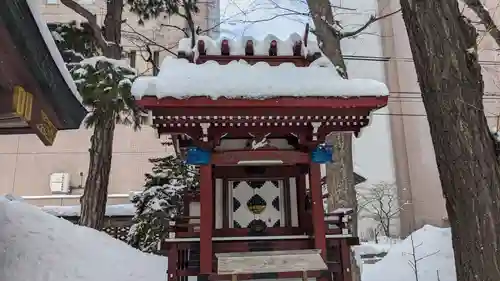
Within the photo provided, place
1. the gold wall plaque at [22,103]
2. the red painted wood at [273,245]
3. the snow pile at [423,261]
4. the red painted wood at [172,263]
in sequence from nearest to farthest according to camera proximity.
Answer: the gold wall plaque at [22,103] → the red painted wood at [172,263] → the red painted wood at [273,245] → the snow pile at [423,261]

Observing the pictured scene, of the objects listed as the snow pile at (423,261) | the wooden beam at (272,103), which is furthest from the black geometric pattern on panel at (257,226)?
the snow pile at (423,261)

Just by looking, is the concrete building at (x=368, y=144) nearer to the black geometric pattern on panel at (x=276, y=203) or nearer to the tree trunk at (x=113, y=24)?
the tree trunk at (x=113, y=24)

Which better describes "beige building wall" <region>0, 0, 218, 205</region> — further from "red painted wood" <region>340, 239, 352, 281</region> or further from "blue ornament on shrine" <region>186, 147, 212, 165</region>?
"red painted wood" <region>340, 239, 352, 281</region>

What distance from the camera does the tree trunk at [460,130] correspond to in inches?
163

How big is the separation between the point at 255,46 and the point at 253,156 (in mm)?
1753

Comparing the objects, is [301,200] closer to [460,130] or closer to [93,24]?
[460,130]

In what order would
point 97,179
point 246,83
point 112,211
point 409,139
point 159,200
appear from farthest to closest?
1. point 409,139
2. point 112,211
3. point 159,200
4. point 97,179
5. point 246,83

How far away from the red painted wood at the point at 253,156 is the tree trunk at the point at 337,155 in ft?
5.03

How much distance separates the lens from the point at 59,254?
7.09 meters

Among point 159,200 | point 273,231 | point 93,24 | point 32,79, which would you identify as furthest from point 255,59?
point 93,24

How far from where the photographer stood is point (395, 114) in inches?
819

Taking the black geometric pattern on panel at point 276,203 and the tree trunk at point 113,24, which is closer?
the black geometric pattern on panel at point 276,203

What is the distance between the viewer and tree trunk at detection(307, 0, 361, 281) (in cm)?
792

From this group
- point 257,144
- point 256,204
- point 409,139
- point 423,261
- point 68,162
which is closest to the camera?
point 257,144
